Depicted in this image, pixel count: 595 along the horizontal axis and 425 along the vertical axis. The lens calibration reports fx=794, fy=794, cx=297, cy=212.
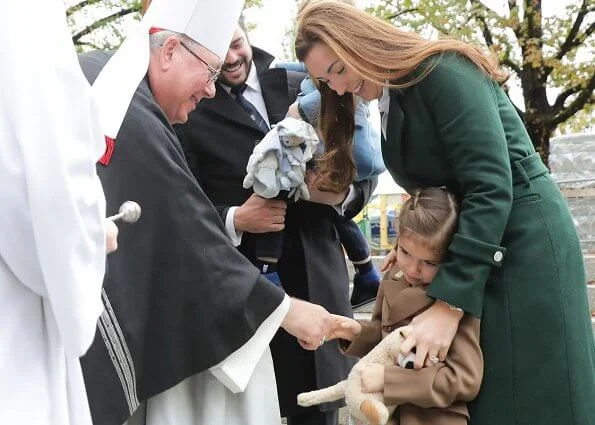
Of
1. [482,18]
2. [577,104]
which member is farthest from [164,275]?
[577,104]

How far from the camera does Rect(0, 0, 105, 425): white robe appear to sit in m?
1.23

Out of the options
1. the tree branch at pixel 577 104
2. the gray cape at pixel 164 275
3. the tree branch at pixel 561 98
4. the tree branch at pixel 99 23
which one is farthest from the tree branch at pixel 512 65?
the gray cape at pixel 164 275

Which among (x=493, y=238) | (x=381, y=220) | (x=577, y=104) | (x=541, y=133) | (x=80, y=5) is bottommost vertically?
(x=381, y=220)

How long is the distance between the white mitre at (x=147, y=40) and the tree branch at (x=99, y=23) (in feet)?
31.2

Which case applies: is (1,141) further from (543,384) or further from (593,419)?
(593,419)

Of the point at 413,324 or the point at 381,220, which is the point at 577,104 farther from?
the point at 413,324

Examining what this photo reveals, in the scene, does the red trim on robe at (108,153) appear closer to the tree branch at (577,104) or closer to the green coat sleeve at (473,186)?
the green coat sleeve at (473,186)

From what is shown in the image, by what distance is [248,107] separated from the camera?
2.87 meters

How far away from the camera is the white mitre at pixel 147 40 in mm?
1659

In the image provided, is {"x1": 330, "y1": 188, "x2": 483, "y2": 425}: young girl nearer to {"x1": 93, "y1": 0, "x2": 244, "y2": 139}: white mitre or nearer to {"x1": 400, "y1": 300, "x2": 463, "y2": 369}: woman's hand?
{"x1": 400, "y1": 300, "x2": 463, "y2": 369}: woman's hand

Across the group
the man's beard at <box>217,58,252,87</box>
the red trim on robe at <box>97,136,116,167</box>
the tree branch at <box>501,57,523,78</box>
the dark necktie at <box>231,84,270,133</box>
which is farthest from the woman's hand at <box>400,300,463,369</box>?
the tree branch at <box>501,57,523,78</box>

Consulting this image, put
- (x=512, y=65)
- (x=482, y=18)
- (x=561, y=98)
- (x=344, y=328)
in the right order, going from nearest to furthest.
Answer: (x=344, y=328)
(x=482, y=18)
(x=512, y=65)
(x=561, y=98)

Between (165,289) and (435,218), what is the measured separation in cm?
72

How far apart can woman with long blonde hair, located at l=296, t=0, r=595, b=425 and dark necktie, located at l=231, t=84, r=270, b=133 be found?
2.50 feet
